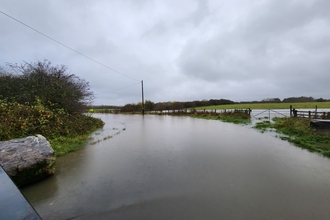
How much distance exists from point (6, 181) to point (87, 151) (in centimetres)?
433

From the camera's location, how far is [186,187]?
314cm

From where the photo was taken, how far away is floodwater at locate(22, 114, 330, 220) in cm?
242

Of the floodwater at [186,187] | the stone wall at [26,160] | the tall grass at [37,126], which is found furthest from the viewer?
the tall grass at [37,126]

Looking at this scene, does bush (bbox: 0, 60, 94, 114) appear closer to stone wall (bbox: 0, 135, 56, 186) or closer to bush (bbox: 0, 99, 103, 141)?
bush (bbox: 0, 99, 103, 141)

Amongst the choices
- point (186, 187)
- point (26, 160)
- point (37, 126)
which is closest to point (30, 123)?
point (37, 126)

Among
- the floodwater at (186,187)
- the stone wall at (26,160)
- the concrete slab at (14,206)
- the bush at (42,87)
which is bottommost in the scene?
the floodwater at (186,187)

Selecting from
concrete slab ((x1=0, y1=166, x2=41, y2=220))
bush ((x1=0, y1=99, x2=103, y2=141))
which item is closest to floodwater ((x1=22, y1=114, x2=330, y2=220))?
concrete slab ((x1=0, y1=166, x2=41, y2=220))

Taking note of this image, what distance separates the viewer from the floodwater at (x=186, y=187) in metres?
2.42

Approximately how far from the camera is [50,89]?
8758mm

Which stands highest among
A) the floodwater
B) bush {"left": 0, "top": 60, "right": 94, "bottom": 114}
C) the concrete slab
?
bush {"left": 0, "top": 60, "right": 94, "bottom": 114}

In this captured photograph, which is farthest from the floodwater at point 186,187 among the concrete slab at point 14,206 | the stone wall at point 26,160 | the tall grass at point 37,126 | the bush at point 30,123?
the bush at point 30,123

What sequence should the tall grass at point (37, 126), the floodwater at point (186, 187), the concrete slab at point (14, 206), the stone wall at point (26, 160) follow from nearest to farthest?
1. the concrete slab at point (14, 206)
2. the floodwater at point (186, 187)
3. the stone wall at point (26, 160)
4. the tall grass at point (37, 126)

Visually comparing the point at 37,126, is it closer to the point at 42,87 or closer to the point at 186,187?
the point at 42,87

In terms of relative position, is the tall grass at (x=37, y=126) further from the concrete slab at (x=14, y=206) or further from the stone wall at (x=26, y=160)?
the concrete slab at (x=14, y=206)
